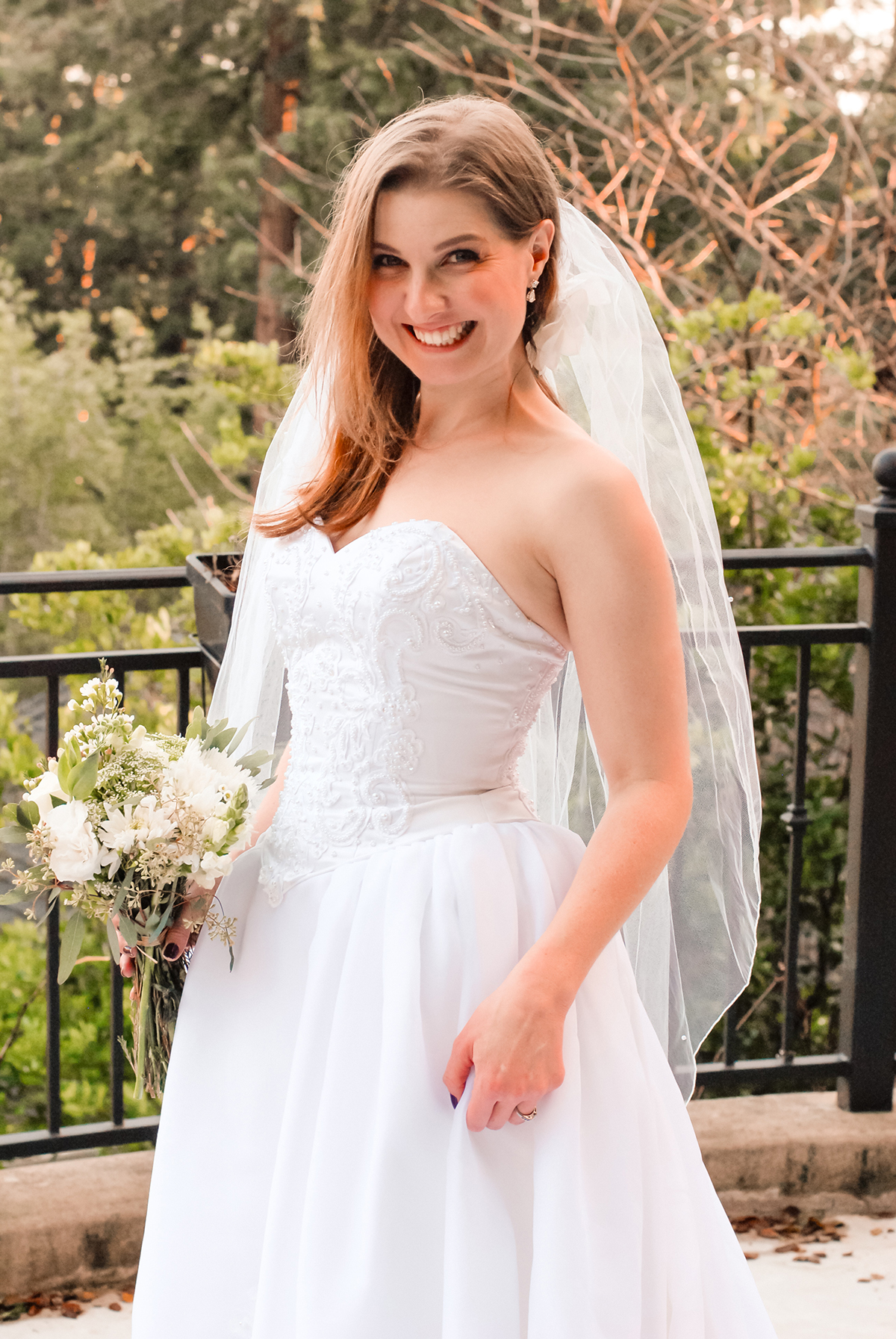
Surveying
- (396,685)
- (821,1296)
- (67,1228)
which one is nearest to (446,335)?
Result: (396,685)

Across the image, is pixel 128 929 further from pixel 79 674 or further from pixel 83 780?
pixel 79 674

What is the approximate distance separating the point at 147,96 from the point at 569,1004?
1127 cm

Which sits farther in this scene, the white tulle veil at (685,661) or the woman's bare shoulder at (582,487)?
the white tulle veil at (685,661)

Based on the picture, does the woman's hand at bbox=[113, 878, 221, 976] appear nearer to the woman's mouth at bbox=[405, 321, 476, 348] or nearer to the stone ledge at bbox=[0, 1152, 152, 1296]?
the woman's mouth at bbox=[405, 321, 476, 348]

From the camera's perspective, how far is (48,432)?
33.0 ft

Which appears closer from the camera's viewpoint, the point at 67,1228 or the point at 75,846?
the point at 75,846

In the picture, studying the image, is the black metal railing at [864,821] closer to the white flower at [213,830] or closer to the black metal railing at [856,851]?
the black metal railing at [856,851]

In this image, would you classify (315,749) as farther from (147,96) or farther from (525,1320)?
(147,96)

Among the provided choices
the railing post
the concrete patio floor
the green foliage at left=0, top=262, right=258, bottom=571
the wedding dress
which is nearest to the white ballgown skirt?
the wedding dress

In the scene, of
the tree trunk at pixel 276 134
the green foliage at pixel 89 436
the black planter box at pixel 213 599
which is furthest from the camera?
the tree trunk at pixel 276 134

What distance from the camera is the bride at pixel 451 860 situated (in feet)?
4.24

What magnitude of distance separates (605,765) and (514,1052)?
0.30 m

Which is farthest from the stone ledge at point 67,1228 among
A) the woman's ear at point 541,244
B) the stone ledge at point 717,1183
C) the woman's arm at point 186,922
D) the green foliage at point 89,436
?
the green foliage at point 89,436

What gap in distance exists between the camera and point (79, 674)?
2.41 m
